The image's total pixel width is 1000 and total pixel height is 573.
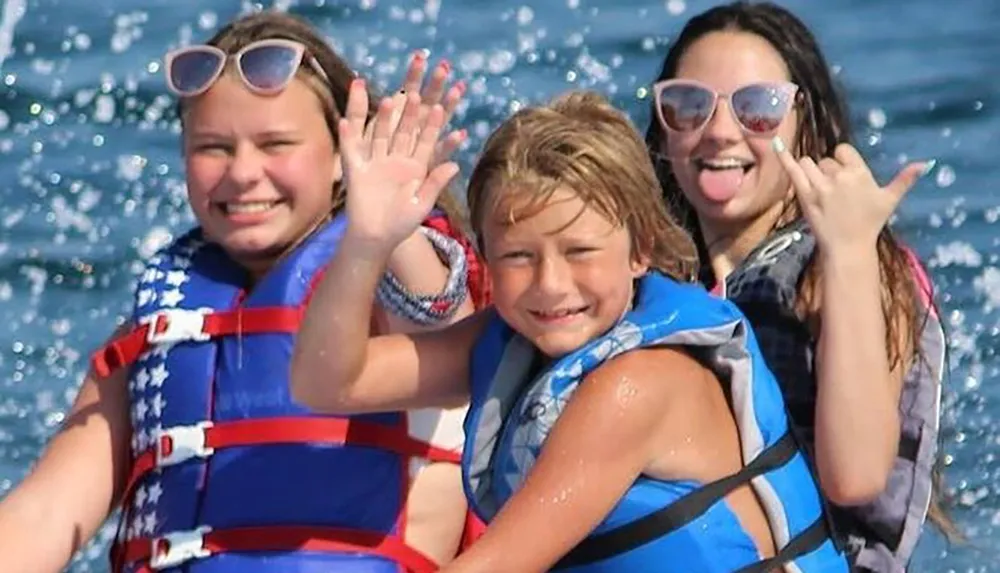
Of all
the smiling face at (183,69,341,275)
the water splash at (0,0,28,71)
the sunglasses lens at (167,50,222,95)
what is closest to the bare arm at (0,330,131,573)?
the smiling face at (183,69,341,275)

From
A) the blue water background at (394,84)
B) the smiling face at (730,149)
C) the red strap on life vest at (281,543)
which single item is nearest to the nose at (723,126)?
the smiling face at (730,149)

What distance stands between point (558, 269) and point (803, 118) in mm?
875

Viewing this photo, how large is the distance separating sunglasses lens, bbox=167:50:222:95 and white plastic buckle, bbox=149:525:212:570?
2.40 ft

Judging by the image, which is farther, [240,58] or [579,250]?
[240,58]

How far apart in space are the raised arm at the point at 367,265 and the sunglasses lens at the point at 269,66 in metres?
0.33

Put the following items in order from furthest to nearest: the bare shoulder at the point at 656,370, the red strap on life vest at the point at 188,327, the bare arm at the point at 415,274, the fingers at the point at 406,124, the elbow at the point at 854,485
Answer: the red strap on life vest at the point at 188,327
the bare arm at the point at 415,274
the elbow at the point at 854,485
the fingers at the point at 406,124
the bare shoulder at the point at 656,370

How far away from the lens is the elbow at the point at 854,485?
3.78 m

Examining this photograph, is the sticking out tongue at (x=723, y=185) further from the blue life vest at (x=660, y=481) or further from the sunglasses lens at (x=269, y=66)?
the sunglasses lens at (x=269, y=66)

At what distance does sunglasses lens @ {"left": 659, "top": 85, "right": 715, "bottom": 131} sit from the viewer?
13.9 feet

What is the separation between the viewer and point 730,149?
4227 millimetres

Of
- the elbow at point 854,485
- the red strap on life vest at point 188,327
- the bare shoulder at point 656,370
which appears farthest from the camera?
the red strap on life vest at point 188,327

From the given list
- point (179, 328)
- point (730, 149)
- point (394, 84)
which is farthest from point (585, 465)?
point (394, 84)

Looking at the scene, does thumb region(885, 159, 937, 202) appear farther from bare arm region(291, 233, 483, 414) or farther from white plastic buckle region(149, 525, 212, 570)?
white plastic buckle region(149, 525, 212, 570)

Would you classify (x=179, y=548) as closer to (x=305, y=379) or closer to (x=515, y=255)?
(x=305, y=379)
